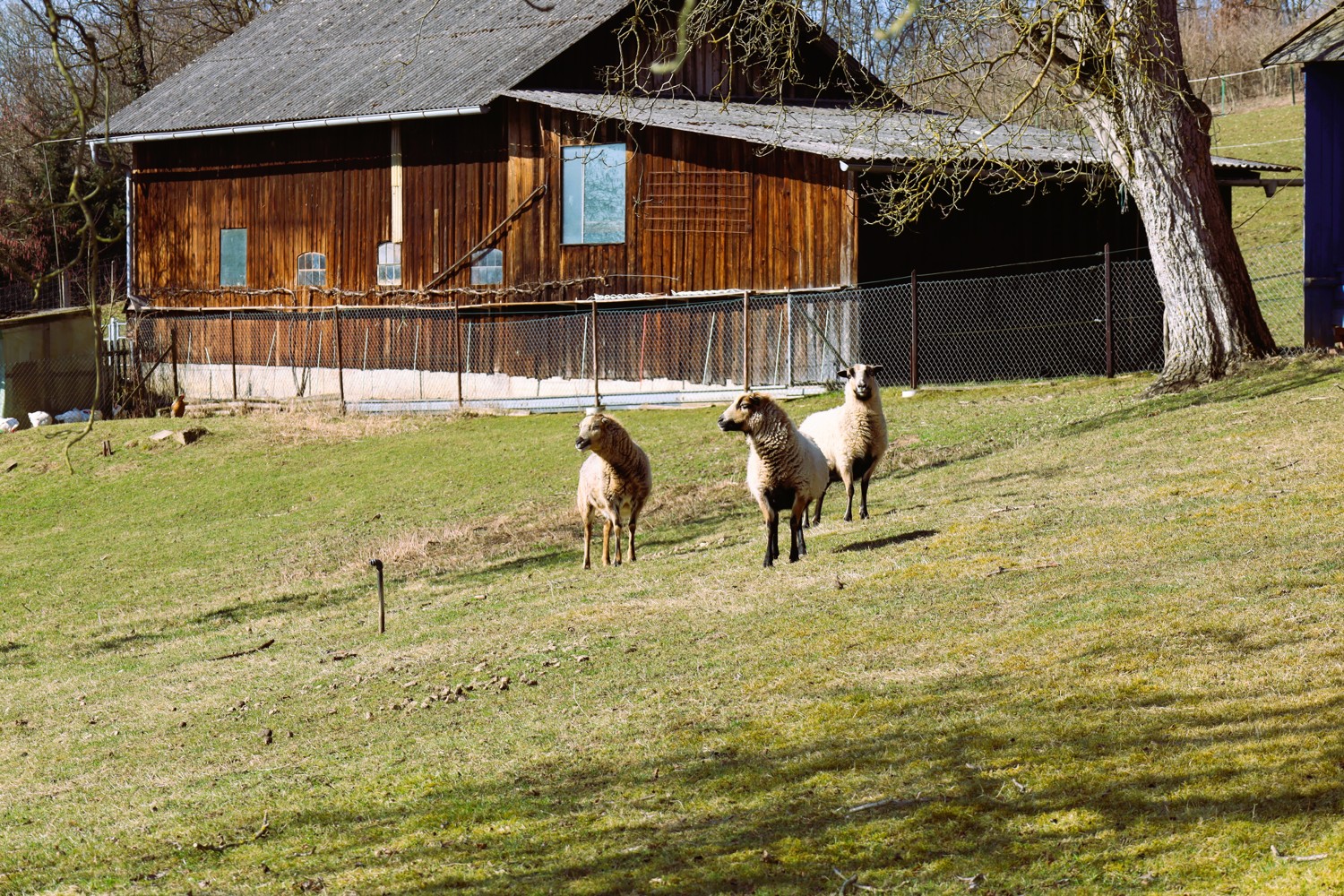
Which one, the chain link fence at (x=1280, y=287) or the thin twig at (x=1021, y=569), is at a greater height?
the chain link fence at (x=1280, y=287)

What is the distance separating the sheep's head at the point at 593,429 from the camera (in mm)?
13648

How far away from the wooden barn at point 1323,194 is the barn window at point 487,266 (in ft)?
48.6

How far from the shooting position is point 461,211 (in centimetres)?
3044

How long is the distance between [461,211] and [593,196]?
10.9ft

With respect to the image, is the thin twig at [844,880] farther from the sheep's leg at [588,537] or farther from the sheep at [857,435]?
the sheep's leg at [588,537]

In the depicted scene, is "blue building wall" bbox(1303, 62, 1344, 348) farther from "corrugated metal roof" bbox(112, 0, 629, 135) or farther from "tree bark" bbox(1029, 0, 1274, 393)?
"corrugated metal roof" bbox(112, 0, 629, 135)

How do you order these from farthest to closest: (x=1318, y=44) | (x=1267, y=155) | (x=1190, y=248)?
(x=1267, y=155) < (x=1318, y=44) < (x=1190, y=248)

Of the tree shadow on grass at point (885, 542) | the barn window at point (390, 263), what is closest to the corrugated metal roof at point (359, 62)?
the barn window at point (390, 263)

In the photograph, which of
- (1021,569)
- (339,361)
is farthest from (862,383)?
(339,361)

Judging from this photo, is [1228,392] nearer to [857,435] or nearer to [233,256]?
[857,435]

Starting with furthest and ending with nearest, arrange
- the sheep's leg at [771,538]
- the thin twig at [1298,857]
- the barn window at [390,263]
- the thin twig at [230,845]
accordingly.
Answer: the barn window at [390,263]
the sheep's leg at [771,538]
the thin twig at [230,845]
the thin twig at [1298,857]

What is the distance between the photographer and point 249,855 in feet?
22.9

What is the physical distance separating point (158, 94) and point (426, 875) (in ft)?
111

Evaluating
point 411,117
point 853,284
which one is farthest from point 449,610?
point 411,117
